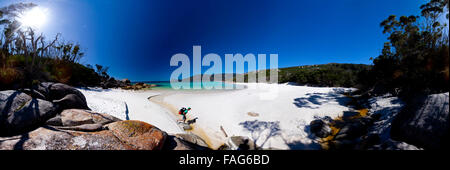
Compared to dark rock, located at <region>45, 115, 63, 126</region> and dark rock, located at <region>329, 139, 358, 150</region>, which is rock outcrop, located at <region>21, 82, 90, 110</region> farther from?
dark rock, located at <region>329, 139, 358, 150</region>

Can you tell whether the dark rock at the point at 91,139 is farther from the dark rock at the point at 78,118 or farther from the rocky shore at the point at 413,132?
the rocky shore at the point at 413,132

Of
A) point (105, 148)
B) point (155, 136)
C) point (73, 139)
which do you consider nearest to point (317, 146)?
point (155, 136)

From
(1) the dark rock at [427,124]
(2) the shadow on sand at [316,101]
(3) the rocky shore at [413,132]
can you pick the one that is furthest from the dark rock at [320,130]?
(2) the shadow on sand at [316,101]

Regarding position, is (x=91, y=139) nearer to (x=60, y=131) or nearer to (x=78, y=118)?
(x=60, y=131)

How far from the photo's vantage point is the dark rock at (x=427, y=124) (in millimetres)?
2068

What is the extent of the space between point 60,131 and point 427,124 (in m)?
7.13

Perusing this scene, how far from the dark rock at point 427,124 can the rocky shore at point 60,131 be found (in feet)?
15.9

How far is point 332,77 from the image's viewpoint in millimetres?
15688

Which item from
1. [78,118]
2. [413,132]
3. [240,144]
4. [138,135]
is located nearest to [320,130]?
[413,132]

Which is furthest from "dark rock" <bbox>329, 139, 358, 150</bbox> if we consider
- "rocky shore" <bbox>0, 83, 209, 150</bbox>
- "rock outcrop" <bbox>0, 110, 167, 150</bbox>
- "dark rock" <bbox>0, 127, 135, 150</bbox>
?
"dark rock" <bbox>0, 127, 135, 150</bbox>

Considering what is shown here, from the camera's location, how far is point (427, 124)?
2219 mm

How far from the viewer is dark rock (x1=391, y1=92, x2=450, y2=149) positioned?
6.78 ft

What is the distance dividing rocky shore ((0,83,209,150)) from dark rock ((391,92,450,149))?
484 cm

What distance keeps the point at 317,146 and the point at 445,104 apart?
7.87ft
